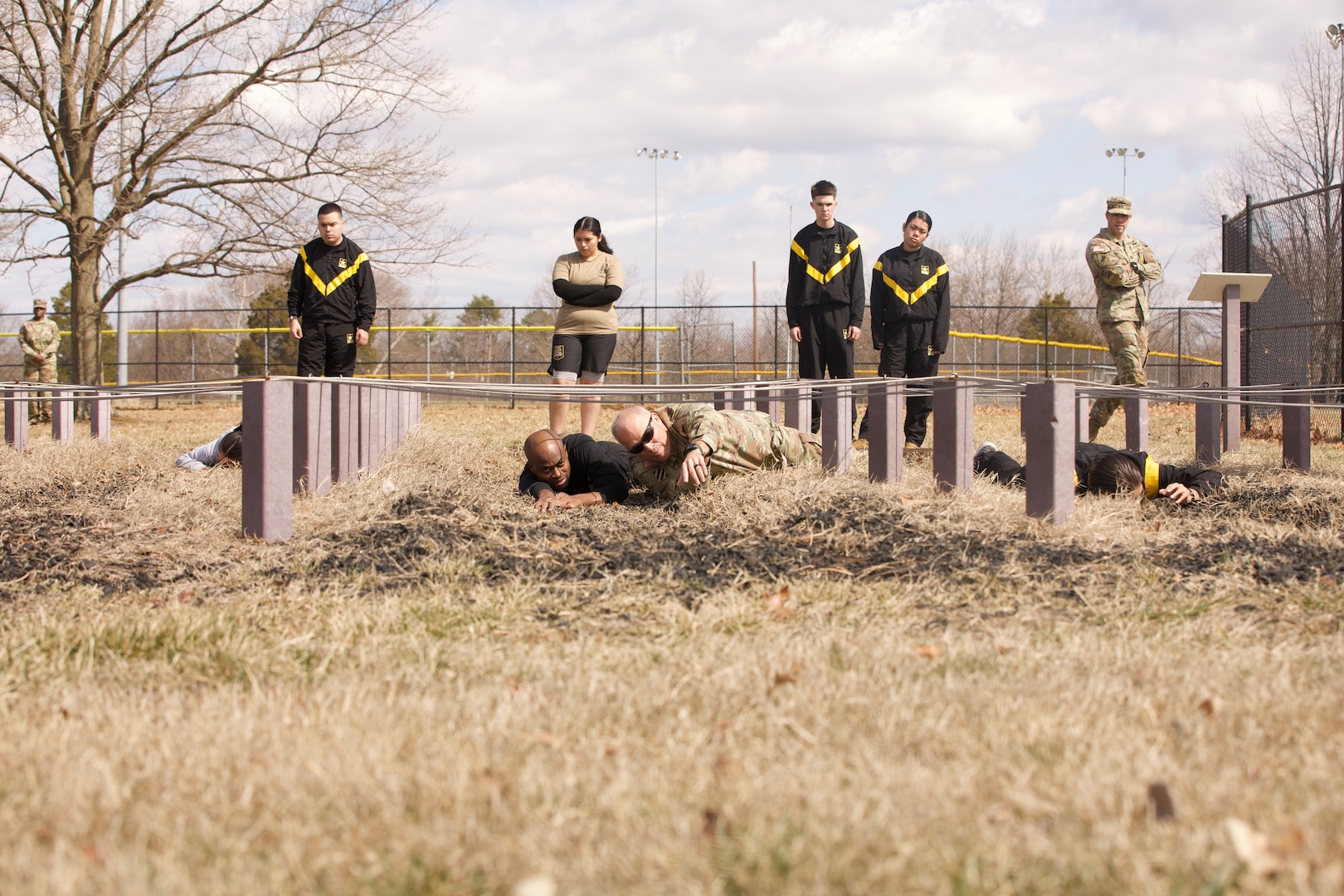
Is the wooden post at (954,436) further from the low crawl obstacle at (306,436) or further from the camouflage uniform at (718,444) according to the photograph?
the low crawl obstacle at (306,436)

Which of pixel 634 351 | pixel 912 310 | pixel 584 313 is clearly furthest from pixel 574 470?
pixel 634 351

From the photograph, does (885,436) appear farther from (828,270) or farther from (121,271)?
(121,271)

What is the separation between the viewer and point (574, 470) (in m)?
6.13

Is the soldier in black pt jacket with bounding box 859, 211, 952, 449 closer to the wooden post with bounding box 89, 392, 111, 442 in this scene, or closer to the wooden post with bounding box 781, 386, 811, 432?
the wooden post with bounding box 781, 386, 811, 432

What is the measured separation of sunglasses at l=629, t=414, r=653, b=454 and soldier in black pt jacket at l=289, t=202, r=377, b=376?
9.81 ft

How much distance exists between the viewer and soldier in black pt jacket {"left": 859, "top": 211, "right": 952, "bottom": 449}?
8.60m

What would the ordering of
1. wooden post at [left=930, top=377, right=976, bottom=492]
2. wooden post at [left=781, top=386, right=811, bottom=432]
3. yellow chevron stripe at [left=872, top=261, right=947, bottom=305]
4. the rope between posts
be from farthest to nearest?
yellow chevron stripe at [left=872, top=261, right=947, bottom=305], wooden post at [left=781, top=386, right=811, bottom=432], wooden post at [left=930, top=377, right=976, bottom=492], the rope between posts

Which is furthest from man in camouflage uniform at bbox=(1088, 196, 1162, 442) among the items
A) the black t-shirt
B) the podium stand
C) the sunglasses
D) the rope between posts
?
the sunglasses

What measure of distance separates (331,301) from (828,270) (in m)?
3.42

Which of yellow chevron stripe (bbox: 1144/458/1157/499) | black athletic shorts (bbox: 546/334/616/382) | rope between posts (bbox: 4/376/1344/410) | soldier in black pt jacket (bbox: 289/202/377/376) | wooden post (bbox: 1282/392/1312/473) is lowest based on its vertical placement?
yellow chevron stripe (bbox: 1144/458/1157/499)

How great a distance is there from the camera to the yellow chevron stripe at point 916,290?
859cm

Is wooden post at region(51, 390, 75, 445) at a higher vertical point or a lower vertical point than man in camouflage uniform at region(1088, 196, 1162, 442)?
lower

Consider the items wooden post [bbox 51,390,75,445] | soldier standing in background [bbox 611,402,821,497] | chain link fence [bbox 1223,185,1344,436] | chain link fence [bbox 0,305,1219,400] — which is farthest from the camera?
chain link fence [bbox 0,305,1219,400]

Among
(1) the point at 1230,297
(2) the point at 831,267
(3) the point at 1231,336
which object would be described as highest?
(2) the point at 831,267
